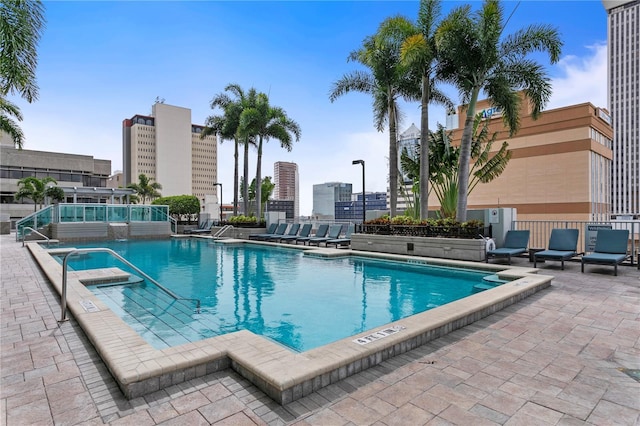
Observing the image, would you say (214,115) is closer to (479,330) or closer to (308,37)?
(308,37)

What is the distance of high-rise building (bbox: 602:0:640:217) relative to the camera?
8631 centimetres

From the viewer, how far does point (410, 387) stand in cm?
302

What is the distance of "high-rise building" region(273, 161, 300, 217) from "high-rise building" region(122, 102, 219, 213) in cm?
3424

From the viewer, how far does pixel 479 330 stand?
15.0 feet

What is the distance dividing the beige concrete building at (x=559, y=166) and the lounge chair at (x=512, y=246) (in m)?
22.4

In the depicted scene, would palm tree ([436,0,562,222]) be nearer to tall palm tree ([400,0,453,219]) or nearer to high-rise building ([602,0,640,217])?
tall palm tree ([400,0,453,219])

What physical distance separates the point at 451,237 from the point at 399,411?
32.1 feet

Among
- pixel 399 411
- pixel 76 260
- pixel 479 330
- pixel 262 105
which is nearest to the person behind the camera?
pixel 399 411

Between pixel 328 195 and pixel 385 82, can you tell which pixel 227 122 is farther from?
pixel 328 195

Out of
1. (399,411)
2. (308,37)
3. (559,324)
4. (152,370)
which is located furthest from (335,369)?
(308,37)

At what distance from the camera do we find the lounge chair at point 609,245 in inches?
336

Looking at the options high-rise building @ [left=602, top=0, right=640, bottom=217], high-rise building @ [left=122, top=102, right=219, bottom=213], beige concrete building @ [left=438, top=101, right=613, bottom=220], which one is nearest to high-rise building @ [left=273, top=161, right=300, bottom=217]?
high-rise building @ [left=122, top=102, right=219, bottom=213]

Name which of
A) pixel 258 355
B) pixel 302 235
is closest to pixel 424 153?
pixel 302 235

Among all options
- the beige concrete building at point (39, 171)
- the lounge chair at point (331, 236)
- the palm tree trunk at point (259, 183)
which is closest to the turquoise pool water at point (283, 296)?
the lounge chair at point (331, 236)
